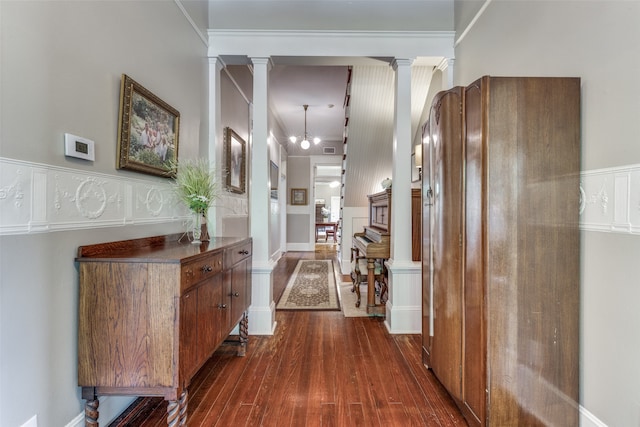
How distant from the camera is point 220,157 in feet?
9.43

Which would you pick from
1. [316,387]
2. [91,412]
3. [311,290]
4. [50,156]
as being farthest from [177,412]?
[311,290]

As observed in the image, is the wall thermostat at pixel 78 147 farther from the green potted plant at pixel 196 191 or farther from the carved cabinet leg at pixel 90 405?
the carved cabinet leg at pixel 90 405

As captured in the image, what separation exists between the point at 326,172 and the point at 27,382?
34.5 ft

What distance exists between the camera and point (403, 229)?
2682mm

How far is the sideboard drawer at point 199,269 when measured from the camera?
4.22ft

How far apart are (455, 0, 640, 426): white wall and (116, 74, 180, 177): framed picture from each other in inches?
91.5

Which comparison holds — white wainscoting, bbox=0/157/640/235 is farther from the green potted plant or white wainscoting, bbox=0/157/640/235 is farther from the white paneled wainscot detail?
the green potted plant

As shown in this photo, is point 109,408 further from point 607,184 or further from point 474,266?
point 607,184

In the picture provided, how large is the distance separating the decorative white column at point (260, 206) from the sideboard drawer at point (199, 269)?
3.22 ft

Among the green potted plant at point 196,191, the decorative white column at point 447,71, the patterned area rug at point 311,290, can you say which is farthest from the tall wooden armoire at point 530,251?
the patterned area rug at point 311,290

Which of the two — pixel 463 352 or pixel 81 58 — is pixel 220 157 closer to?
pixel 81 58

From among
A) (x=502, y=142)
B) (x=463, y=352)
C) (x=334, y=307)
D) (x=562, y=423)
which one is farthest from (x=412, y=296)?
(x=502, y=142)

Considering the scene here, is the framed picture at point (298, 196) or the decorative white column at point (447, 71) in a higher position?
the decorative white column at point (447, 71)

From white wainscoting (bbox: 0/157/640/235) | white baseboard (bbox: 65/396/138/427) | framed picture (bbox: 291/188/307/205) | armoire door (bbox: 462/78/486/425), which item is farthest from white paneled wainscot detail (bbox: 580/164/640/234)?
framed picture (bbox: 291/188/307/205)
